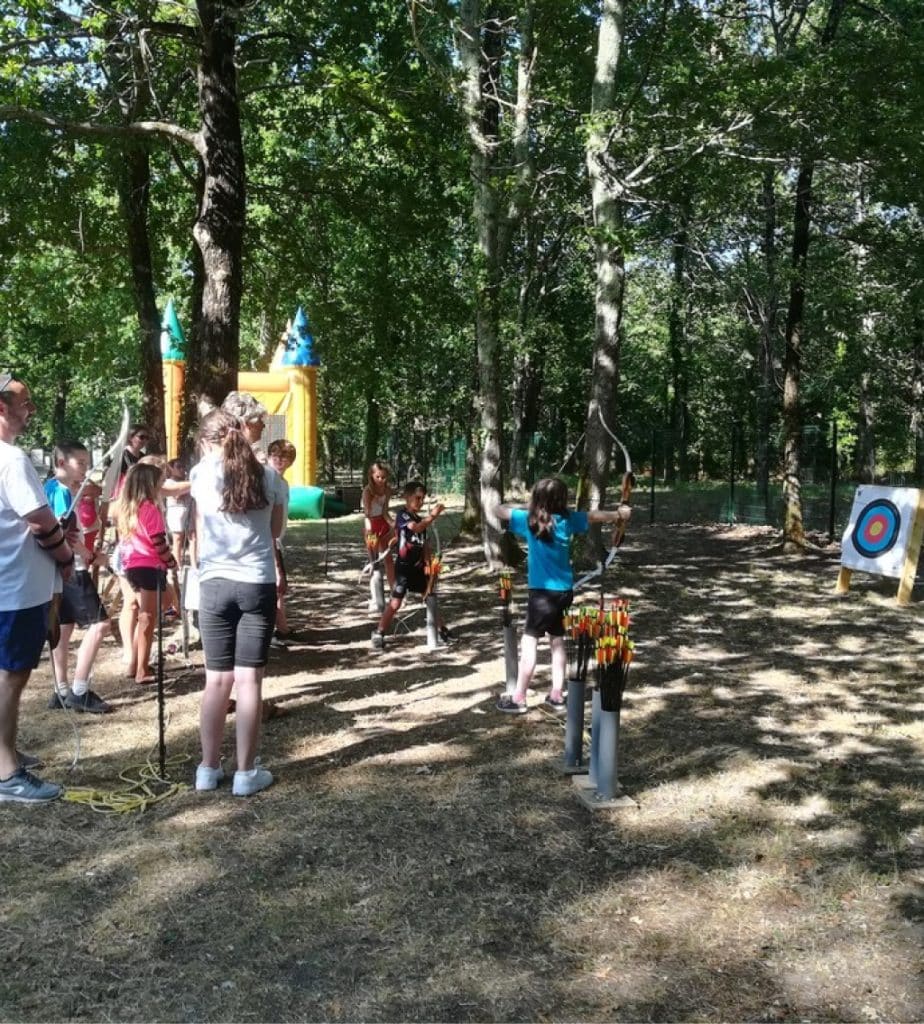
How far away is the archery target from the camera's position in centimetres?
1016

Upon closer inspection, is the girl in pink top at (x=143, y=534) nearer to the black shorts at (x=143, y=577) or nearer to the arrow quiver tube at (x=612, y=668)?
the black shorts at (x=143, y=577)

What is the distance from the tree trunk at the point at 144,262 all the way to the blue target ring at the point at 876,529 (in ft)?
25.8

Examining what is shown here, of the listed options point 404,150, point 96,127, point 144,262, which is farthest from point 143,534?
point 144,262

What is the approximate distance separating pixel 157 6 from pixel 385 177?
2.91 meters

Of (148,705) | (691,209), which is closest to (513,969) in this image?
(148,705)

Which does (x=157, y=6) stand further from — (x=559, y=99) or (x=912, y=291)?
(x=912, y=291)

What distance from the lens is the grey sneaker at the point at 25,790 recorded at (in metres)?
4.12

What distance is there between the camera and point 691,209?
15594 mm

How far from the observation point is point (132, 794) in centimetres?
429

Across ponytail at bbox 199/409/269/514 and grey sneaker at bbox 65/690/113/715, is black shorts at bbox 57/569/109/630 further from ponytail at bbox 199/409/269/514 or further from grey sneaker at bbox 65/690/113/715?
ponytail at bbox 199/409/269/514

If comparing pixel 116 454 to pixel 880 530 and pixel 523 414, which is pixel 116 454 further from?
pixel 523 414

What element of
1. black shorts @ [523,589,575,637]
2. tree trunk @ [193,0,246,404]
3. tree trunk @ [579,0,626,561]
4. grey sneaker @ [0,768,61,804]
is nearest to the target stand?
tree trunk @ [579,0,626,561]

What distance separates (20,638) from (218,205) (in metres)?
3.86

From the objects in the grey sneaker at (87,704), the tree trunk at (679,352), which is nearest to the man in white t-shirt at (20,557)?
the grey sneaker at (87,704)
